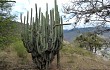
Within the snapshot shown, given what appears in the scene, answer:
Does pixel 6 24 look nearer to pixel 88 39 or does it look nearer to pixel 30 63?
pixel 30 63

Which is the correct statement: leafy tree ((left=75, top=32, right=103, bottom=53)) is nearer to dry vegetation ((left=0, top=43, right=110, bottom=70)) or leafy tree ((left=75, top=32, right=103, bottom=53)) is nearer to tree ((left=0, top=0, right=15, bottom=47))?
dry vegetation ((left=0, top=43, right=110, bottom=70))

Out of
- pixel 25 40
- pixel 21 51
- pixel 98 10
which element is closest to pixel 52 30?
pixel 25 40

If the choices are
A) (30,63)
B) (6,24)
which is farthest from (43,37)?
(30,63)

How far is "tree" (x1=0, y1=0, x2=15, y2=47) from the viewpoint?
16.0m

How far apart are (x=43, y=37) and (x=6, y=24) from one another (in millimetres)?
2072

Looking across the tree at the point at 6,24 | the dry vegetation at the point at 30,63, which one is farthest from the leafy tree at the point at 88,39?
the tree at the point at 6,24

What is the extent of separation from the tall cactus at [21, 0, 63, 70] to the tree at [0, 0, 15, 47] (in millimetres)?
728

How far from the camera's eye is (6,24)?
16156 millimetres

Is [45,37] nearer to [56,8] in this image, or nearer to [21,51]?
[56,8]

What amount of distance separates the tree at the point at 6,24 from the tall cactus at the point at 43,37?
2.39 feet

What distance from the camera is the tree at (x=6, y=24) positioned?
629 inches

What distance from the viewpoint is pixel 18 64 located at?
17.5m

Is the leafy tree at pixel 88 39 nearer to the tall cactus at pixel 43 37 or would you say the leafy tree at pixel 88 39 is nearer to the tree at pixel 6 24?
the tall cactus at pixel 43 37

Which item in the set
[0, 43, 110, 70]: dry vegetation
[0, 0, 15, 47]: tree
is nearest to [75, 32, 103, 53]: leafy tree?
[0, 43, 110, 70]: dry vegetation
